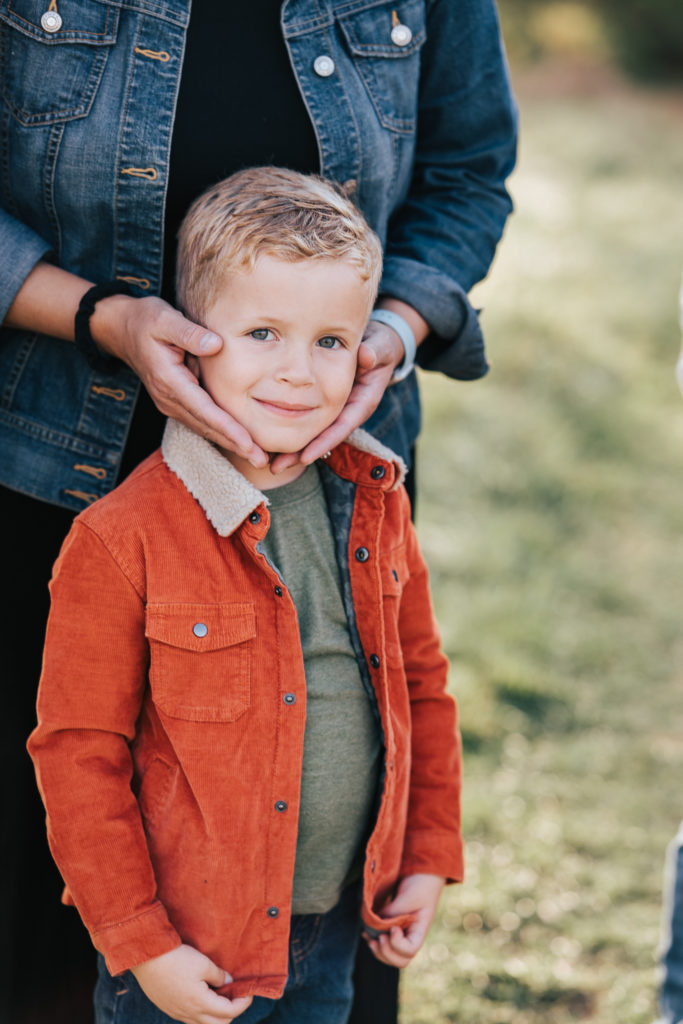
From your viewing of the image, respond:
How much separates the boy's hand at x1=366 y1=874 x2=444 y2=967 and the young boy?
0.06 metres

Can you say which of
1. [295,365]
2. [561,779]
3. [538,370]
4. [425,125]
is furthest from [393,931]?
[538,370]

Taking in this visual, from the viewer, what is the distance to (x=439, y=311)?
1796mm

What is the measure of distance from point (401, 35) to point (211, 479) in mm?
775

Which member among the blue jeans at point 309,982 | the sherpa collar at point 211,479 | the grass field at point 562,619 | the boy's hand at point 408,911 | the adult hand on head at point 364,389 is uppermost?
the adult hand on head at point 364,389

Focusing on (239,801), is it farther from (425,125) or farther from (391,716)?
(425,125)

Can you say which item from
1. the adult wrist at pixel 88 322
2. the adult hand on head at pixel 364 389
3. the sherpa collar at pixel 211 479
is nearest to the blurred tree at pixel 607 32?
the adult hand on head at pixel 364 389

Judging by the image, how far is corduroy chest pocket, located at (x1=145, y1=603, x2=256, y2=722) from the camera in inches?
58.1

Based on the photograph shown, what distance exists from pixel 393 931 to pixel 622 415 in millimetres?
4323

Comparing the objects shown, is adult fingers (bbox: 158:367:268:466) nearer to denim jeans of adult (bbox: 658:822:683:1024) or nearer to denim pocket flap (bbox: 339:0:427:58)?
denim pocket flap (bbox: 339:0:427:58)

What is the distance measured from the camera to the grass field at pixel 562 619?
9.04ft

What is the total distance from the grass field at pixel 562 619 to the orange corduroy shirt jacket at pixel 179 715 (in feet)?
Result: 4.14

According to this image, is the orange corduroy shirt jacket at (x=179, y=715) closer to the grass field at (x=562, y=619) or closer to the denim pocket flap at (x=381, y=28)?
the denim pocket flap at (x=381, y=28)

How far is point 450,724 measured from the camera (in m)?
1.84

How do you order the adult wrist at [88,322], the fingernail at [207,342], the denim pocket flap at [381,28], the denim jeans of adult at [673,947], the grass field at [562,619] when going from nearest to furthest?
the fingernail at [207,342] < the adult wrist at [88,322] < the denim pocket flap at [381,28] < the denim jeans of adult at [673,947] < the grass field at [562,619]
